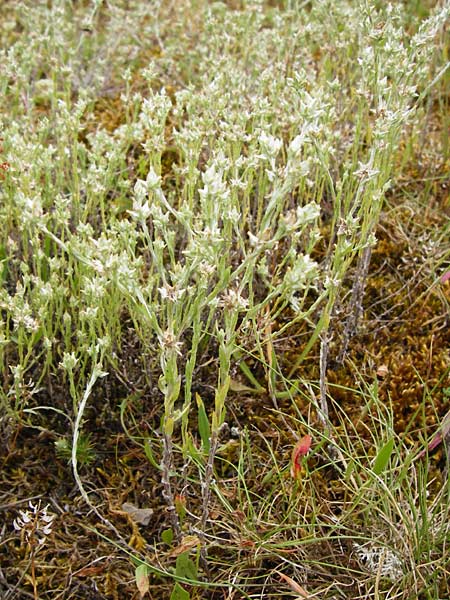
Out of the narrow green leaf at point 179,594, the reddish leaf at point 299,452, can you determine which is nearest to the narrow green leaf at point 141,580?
the narrow green leaf at point 179,594

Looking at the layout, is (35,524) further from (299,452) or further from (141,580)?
(299,452)

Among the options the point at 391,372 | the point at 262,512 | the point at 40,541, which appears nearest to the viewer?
the point at 40,541

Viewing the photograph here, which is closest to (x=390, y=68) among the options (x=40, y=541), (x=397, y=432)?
(x=397, y=432)

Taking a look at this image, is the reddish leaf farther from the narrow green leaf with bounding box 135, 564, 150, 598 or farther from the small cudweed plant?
the small cudweed plant

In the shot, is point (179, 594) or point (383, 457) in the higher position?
point (383, 457)

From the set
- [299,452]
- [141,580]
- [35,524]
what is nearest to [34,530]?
[35,524]

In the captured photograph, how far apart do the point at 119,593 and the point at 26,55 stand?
203 centimetres

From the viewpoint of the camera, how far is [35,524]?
5.67ft

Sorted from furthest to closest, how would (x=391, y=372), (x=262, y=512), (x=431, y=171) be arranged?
1. (x=431, y=171)
2. (x=391, y=372)
3. (x=262, y=512)

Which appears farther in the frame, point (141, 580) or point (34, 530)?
point (34, 530)

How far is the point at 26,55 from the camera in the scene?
2.73 meters

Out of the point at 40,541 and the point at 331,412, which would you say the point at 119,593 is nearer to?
the point at 40,541

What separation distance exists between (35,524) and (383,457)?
0.87 meters

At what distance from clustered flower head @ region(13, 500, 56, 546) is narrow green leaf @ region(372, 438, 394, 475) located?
0.80 m
